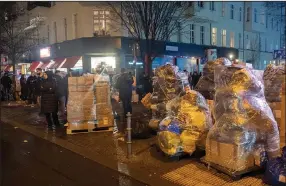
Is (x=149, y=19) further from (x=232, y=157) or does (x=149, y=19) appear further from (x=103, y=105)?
(x=232, y=157)

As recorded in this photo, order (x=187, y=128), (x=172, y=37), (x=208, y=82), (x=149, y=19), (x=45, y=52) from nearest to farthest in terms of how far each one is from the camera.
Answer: (x=187, y=128), (x=208, y=82), (x=149, y=19), (x=172, y=37), (x=45, y=52)

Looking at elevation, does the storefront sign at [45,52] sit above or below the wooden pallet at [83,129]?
above

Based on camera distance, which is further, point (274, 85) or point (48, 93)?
point (48, 93)

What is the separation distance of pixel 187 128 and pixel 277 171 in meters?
1.97

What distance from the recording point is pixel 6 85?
1909 centimetres

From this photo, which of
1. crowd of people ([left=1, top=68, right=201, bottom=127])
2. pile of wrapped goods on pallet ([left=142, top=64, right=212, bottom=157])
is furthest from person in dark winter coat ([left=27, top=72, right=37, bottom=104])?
pile of wrapped goods on pallet ([left=142, top=64, right=212, bottom=157])

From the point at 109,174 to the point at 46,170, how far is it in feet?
4.06

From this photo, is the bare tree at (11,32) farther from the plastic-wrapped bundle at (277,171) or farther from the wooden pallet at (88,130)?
the plastic-wrapped bundle at (277,171)

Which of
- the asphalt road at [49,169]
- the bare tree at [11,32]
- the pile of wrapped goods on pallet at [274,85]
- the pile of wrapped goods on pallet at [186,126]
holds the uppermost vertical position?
the bare tree at [11,32]

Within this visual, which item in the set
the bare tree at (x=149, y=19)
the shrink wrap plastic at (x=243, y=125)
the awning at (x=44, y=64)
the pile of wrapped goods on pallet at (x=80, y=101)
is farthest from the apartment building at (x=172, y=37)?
the shrink wrap plastic at (x=243, y=125)

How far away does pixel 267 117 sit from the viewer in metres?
5.14

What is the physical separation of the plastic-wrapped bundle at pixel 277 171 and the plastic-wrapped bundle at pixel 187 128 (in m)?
1.56

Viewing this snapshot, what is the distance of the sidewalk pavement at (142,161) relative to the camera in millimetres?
5180

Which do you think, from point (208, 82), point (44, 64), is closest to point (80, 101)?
point (208, 82)
